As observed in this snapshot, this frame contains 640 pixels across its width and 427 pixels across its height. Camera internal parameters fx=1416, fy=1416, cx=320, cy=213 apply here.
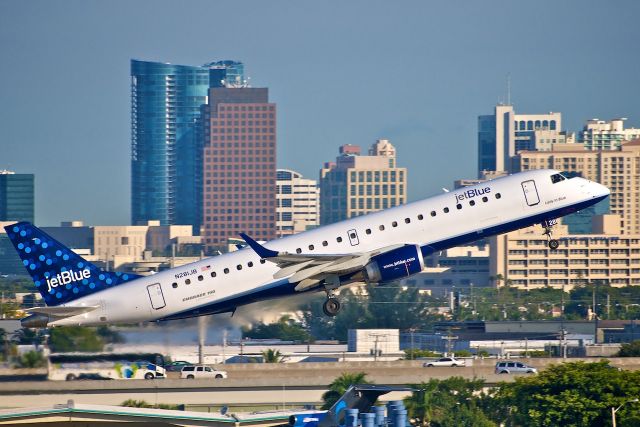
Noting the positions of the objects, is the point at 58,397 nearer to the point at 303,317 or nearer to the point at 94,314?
the point at 94,314

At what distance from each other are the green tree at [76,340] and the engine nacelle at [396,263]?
679 inches

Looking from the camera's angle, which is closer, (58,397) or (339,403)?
(339,403)

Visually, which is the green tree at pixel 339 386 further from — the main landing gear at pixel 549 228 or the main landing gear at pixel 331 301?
the main landing gear at pixel 549 228

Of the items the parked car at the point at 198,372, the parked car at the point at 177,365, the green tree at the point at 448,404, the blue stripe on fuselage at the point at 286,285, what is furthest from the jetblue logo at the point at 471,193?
the parked car at the point at 177,365

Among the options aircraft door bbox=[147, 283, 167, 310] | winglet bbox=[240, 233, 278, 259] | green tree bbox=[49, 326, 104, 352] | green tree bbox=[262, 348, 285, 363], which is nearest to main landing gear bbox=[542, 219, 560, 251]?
winglet bbox=[240, 233, 278, 259]

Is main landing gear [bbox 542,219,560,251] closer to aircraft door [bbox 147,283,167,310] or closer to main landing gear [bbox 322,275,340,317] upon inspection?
main landing gear [bbox 322,275,340,317]

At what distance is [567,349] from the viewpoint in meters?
115

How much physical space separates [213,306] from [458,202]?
13536 mm

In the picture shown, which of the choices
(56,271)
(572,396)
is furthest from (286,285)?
(572,396)

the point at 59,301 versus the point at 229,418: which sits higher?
the point at 59,301

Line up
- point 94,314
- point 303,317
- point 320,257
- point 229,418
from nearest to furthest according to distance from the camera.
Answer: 1. point 229,418
2. point 320,257
3. point 94,314
4. point 303,317

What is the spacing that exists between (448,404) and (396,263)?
53.7 ft

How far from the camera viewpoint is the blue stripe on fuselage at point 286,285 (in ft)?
234

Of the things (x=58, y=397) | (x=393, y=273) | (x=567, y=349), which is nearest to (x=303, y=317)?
(x=567, y=349)
